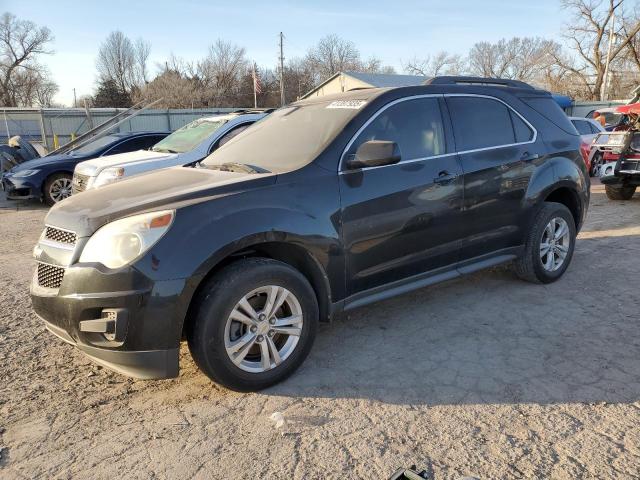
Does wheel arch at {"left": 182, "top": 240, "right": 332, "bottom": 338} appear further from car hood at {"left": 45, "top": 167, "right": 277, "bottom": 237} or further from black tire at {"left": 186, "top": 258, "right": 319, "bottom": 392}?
car hood at {"left": 45, "top": 167, "right": 277, "bottom": 237}

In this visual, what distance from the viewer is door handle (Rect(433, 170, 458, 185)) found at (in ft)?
12.8

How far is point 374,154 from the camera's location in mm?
3363

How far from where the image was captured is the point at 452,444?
8.50 ft

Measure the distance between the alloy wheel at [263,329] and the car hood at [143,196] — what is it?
0.67 meters

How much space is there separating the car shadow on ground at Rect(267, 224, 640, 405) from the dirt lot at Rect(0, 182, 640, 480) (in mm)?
14

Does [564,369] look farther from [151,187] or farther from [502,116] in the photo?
[151,187]

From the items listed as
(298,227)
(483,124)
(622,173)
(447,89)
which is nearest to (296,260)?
(298,227)

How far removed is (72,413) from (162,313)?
854mm

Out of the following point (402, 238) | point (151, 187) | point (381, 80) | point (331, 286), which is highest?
point (381, 80)

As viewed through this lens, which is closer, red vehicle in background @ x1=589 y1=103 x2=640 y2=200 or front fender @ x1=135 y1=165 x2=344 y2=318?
front fender @ x1=135 y1=165 x2=344 y2=318

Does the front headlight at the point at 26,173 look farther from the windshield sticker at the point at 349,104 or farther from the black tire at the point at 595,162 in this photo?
the black tire at the point at 595,162

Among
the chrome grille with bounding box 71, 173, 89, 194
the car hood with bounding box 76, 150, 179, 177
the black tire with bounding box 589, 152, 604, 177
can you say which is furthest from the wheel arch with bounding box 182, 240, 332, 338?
the black tire with bounding box 589, 152, 604, 177

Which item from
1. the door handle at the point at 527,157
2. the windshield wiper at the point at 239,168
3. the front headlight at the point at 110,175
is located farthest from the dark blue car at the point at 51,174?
the door handle at the point at 527,157

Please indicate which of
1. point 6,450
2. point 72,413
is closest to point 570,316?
point 72,413
